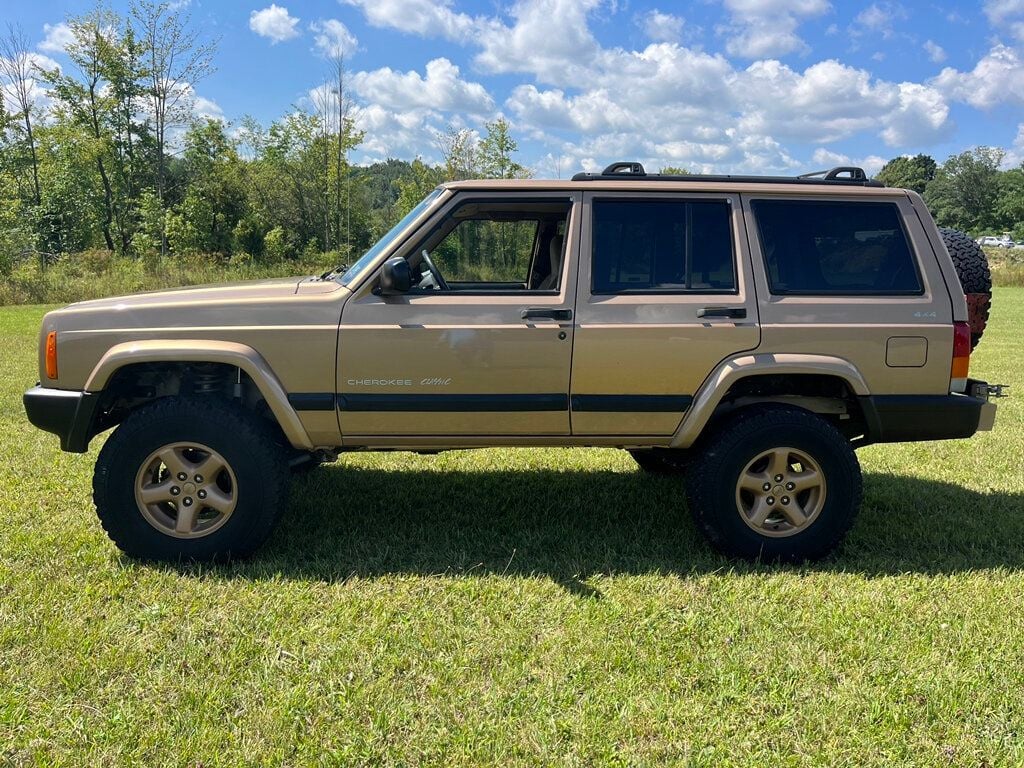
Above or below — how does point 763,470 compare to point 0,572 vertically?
above

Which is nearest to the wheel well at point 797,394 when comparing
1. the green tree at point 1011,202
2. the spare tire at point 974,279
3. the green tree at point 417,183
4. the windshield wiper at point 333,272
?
the spare tire at point 974,279

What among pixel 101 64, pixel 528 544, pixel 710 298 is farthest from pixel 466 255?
pixel 101 64

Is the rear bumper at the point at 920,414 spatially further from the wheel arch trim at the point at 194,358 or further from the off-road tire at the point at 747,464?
the wheel arch trim at the point at 194,358

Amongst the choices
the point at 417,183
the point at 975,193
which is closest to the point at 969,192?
the point at 975,193

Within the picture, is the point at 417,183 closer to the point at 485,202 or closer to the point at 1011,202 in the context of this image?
the point at 485,202

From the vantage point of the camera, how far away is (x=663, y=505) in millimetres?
4910

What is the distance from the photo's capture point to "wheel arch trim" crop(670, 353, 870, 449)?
3744 millimetres

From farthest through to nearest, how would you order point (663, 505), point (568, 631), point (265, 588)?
point (663, 505) → point (265, 588) → point (568, 631)

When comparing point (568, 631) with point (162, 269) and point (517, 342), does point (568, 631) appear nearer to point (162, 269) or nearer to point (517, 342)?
point (517, 342)

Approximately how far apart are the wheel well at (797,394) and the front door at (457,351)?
97cm

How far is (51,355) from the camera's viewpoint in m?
3.70

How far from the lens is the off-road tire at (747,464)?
3.83 m

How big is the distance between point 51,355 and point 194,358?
0.77m

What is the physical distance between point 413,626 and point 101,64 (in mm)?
43145
